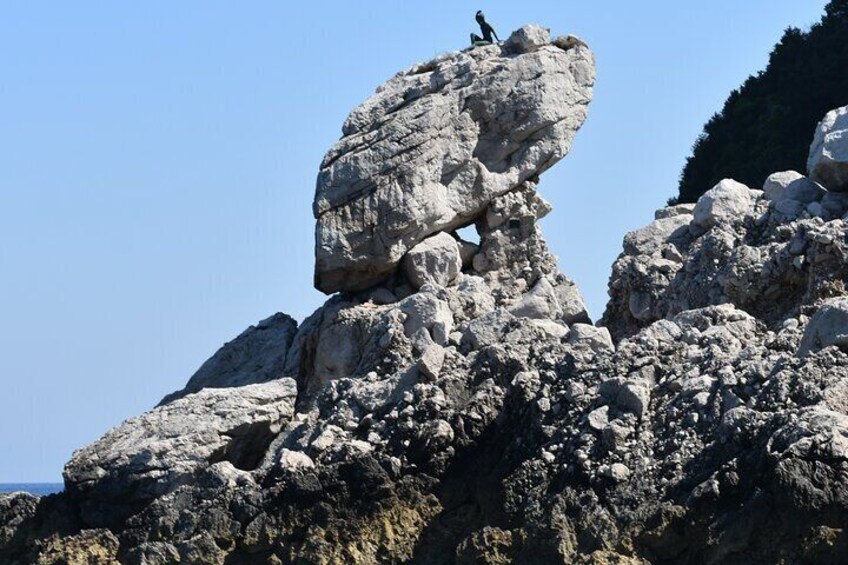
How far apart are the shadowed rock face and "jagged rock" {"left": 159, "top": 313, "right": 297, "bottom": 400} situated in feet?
3.43

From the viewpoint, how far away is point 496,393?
22.8m

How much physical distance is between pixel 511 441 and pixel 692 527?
3.38m

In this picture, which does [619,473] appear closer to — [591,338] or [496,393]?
[496,393]

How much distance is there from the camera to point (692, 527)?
744 inches

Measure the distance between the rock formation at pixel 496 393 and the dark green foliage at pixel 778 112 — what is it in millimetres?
14795

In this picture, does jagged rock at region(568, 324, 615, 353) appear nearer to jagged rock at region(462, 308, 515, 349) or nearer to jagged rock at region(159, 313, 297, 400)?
jagged rock at region(462, 308, 515, 349)

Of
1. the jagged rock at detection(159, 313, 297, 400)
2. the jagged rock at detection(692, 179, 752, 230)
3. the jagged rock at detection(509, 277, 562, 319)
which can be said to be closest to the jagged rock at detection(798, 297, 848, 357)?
the jagged rock at detection(692, 179, 752, 230)

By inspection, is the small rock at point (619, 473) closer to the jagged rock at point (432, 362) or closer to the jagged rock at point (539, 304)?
the jagged rock at point (432, 362)

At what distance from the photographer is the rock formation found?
19547mm

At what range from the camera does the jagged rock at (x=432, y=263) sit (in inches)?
1105

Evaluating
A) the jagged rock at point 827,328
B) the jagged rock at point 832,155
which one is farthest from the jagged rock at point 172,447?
the jagged rock at point 827,328

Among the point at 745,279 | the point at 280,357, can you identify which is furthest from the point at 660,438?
the point at 280,357

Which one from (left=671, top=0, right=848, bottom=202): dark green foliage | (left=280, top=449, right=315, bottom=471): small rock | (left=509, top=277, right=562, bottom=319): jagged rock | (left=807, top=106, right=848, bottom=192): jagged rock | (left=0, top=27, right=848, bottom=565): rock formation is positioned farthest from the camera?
(left=671, top=0, right=848, bottom=202): dark green foliage

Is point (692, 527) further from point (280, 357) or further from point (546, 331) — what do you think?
point (280, 357)
